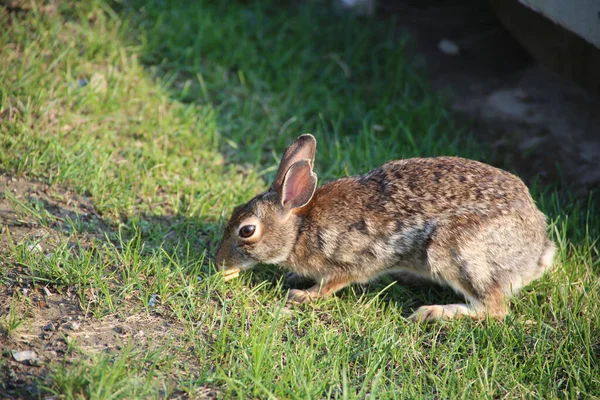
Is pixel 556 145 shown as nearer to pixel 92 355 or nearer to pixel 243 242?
pixel 243 242

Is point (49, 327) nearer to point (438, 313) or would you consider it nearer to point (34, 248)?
point (34, 248)

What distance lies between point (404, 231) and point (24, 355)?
2404 millimetres

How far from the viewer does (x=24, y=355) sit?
3.56m

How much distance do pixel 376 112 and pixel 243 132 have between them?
52.8 inches

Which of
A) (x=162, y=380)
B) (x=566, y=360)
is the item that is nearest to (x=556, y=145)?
(x=566, y=360)

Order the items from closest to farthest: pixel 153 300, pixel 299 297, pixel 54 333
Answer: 1. pixel 54 333
2. pixel 153 300
3. pixel 299 297

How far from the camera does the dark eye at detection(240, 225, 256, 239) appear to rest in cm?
454

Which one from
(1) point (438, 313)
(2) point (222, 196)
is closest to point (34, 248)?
(2) point (222, 196)

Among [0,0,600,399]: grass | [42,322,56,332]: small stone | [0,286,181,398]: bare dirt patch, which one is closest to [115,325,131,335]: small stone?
[0,286,181,398]: bare dirt patch

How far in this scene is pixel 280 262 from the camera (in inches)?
184

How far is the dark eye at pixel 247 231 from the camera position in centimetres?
454

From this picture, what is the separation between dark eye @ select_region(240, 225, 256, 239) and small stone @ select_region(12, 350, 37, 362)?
1.53m

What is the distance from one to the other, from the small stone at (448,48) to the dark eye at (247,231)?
3.95 m

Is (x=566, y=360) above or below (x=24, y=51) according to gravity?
below
